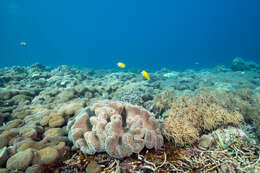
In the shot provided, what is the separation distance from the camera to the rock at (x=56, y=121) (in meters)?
3.95

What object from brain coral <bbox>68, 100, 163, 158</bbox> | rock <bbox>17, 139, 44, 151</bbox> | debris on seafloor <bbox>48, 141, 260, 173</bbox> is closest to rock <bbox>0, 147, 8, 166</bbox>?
rock <bbox>17, 139, 44, 151</bbox>

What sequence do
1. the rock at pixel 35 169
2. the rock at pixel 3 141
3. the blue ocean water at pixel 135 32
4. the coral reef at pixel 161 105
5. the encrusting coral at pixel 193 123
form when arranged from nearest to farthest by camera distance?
1. the rock at pixel 35 169
2. the encrusting coral at pixel 193 123
3. the rock at pixel 3 141
4. the coral reef at pixel 161 105
5. the blue ocean water at pixel 135 32

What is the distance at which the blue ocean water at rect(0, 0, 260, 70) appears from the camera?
140750mm

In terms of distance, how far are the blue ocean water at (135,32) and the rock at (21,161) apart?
434ft

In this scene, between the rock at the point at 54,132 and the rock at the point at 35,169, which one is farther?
the rock at the point at 54,132

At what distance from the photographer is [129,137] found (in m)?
2.69

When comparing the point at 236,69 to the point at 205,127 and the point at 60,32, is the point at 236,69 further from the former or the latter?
the point at 60,32

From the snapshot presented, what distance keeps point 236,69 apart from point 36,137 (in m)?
29.2

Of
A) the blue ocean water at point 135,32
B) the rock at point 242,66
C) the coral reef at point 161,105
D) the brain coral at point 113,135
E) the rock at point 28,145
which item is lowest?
the rock at point 28,145

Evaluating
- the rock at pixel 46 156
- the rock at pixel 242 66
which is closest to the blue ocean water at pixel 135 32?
the rock at pixel 242 66

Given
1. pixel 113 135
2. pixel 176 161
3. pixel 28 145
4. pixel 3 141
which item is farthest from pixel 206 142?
pixel 3 141

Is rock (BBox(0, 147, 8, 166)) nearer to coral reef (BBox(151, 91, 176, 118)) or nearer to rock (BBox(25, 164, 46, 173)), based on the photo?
rock (BBox(25, 164, 46, 173))

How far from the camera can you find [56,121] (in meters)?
4.02

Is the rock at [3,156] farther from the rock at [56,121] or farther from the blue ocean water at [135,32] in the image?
the blue ocean water at [135,32]
